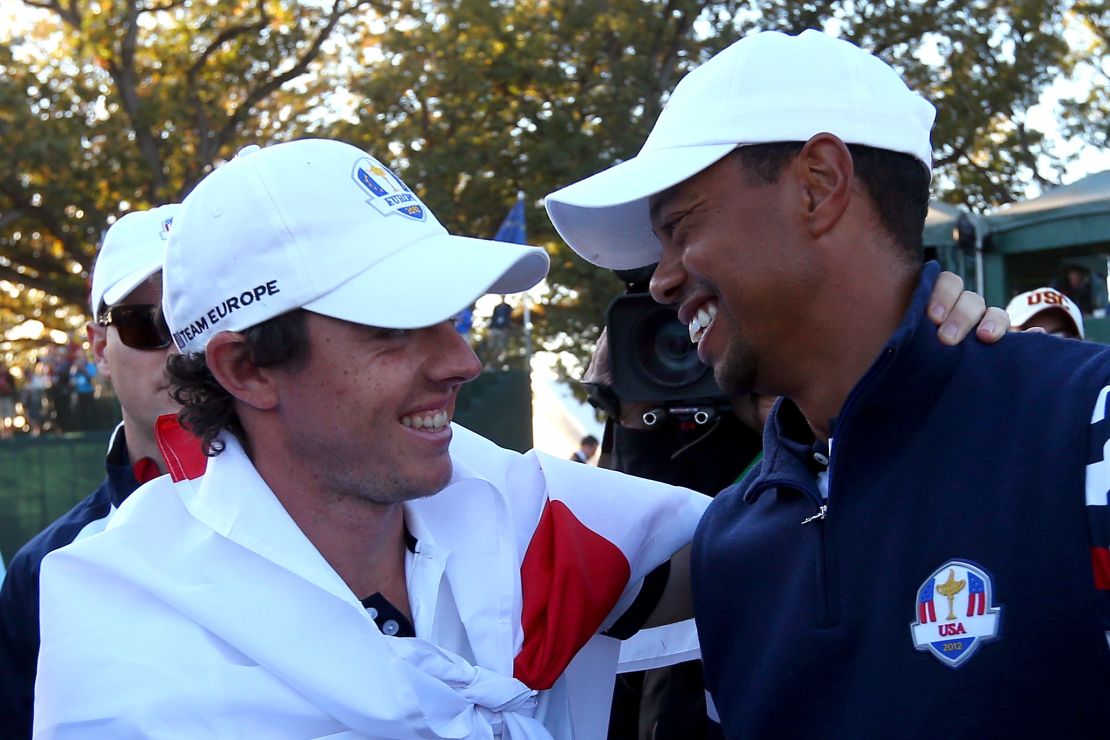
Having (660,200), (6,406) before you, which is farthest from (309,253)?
(6,406)

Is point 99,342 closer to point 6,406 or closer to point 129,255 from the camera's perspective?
point 129,255

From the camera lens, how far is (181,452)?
251 centimetres

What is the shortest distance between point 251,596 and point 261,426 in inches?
16.2

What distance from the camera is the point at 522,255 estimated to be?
2428 millimetres

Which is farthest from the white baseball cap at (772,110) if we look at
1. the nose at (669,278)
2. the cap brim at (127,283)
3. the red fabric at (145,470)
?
the red fabric at (145,470)

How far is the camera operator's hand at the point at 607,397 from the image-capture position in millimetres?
3621

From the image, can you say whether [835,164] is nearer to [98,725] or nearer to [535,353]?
[98,725]

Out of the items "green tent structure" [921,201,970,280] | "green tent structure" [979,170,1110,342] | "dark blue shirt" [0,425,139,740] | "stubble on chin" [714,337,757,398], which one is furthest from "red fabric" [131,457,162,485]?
"green tent structure" [979,170,1110,342]

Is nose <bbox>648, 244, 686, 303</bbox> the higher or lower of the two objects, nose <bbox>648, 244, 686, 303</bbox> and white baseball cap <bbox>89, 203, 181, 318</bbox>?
the lower

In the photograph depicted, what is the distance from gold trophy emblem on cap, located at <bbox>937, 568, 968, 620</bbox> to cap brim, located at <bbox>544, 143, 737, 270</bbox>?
77 centimetres

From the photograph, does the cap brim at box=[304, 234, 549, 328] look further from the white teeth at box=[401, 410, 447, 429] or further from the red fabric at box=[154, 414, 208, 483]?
the red fabric at box=[154, 414, 208, 483]

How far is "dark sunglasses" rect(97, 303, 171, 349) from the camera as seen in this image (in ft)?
11.0

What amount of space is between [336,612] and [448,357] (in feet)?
1.66

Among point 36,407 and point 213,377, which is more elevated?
point 36,407
